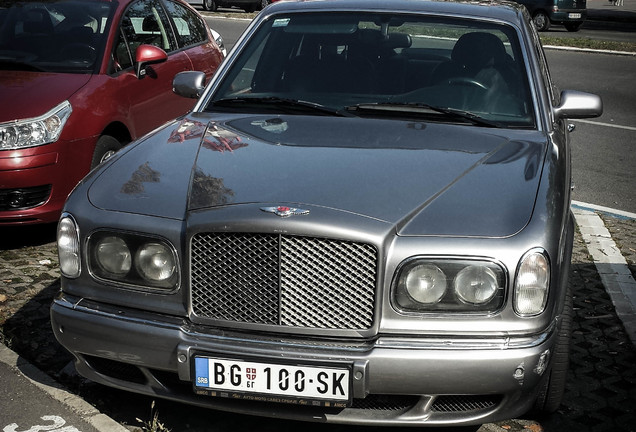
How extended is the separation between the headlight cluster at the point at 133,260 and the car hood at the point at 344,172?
0.40ft

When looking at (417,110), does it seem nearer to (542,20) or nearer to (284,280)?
(284,280)

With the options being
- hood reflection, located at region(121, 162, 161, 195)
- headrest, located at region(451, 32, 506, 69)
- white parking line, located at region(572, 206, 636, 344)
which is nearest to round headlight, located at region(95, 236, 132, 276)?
hood reflection, located at region(121, 162, 161, 195)

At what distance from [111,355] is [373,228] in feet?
3.79

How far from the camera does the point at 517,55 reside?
521cm

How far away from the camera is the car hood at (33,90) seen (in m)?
6.45

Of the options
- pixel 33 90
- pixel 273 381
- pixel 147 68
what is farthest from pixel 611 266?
pixel 33 90

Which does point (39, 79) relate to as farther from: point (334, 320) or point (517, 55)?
point (334, 320)

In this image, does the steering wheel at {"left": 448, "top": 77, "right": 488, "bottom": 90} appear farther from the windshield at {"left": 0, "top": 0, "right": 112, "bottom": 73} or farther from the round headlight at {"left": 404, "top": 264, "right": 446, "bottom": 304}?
the windshield at {"left": 0, "top": 0, "right": 112, "bottom": 73}

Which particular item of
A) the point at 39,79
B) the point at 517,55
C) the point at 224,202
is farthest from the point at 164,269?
the point at 39,79

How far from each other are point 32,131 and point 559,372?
3.93 meters

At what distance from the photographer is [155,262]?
370cm

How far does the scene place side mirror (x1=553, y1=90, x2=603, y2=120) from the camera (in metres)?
5.08

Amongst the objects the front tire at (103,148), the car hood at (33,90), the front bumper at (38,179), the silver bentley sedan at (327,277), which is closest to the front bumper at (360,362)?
the silver bentley sedan at (327,277)

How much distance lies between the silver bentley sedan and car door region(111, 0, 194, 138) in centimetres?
320
